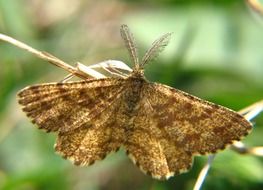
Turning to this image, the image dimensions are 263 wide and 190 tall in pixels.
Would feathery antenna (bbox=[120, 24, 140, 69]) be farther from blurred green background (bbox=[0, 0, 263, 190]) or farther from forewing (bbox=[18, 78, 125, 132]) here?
Result: blurred green background (bbox=[0, 0, 263, 190])

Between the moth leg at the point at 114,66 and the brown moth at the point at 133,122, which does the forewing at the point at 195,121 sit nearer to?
the brown moth at the point at 133,122

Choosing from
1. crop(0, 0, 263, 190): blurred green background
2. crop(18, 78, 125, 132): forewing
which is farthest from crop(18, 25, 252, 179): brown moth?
crop(0, 0, 263, 190): blurred green background

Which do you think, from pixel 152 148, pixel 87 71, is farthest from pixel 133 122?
pixel 87 71

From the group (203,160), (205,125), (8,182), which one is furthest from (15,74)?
(205,125)

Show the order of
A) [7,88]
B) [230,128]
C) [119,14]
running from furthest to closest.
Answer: [119,14] → [7,88] → [230,128]

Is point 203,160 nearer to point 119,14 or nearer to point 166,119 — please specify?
point 166,119

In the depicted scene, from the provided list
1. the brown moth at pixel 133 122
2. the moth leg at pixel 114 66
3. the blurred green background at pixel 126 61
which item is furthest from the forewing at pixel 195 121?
the blurred green background at pixel 126 61

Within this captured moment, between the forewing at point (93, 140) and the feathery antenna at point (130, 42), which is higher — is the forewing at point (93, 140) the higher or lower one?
the lower one
